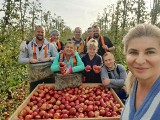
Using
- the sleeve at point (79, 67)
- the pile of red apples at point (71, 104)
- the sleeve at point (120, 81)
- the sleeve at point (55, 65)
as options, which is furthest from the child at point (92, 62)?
the sleeve at point (55, 65)

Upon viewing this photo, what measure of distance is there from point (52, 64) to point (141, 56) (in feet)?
10.1

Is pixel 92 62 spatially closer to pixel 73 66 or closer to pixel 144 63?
pixel 73 66

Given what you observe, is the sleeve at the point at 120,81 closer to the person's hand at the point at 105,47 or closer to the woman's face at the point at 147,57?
the person's hand at the point at 105,47

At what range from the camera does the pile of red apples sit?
3.24 meters

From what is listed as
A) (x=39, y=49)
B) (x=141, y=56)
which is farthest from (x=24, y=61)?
(x=141, y=56)

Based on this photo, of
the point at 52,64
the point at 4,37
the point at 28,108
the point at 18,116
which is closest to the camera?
the point at 18,116

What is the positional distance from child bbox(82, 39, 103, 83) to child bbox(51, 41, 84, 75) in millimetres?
227

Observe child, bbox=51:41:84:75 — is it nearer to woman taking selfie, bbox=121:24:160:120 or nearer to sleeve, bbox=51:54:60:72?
sleeve, bbox=51:54:60:72

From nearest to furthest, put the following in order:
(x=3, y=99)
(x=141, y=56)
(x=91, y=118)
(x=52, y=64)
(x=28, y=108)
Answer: (x=141, y=56) < (x=91, y=118) < (x=28, y=108) < (x=52, y=64) < (x=3, y=99)

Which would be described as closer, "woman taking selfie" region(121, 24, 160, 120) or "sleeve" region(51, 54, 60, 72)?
"woman taking selfie" region(121, 24, 160, 120)

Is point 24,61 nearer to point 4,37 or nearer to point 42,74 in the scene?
point 42,74

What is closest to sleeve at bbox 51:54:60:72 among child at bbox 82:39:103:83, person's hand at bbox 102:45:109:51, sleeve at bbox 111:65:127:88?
child at bbox 82:39:103:83

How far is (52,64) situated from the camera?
14.7 feet

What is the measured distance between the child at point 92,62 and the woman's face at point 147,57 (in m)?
2.92
